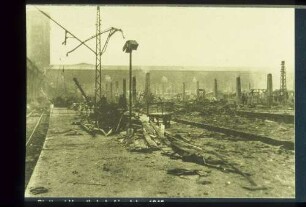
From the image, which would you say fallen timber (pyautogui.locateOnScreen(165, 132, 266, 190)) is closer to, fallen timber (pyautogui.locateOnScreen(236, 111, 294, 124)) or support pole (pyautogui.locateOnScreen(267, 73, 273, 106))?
fallen timber (pyautogui.locateOnScreen(236, 111, 294, 124))

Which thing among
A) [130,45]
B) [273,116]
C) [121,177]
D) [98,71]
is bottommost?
[121,177]

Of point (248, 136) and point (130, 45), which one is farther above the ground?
point (130, 45)

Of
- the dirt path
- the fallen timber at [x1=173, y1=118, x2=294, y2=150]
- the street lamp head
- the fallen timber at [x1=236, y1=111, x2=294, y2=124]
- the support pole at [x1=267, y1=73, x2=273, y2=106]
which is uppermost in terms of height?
the street lamp head

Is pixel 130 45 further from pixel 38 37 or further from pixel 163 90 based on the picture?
pixel 38 37

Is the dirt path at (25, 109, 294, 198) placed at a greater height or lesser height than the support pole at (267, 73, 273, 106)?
lesser

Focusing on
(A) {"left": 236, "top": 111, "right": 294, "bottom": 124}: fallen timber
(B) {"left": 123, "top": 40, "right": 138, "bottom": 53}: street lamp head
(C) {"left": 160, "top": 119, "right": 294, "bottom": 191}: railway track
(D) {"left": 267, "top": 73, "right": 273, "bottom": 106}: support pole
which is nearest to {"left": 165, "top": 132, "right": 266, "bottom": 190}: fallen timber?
(C) {"left": 160, "top": 119, "right": 294, "bottom": 191}: railway track

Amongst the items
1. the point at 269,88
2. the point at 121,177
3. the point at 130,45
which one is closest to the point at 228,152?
the point at 269,88

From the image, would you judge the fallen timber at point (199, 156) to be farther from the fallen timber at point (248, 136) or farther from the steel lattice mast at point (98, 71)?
the steel lattice mast at point (98, 71)

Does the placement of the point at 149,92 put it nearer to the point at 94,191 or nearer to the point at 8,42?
the point at 94,191
